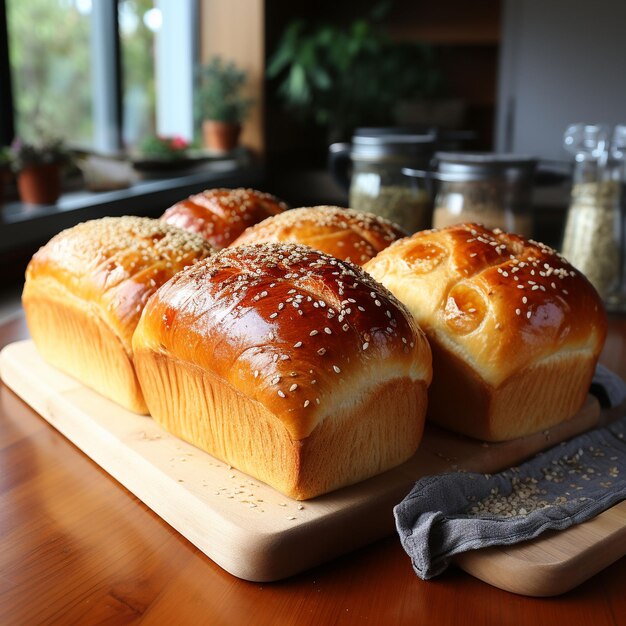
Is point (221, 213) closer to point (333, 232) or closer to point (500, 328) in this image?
point (333, 232)

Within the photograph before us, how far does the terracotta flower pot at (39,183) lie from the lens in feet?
9.06

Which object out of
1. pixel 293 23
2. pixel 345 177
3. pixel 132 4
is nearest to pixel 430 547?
pixel 345 177

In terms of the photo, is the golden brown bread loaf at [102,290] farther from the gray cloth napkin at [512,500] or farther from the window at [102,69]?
the window at [102,69]

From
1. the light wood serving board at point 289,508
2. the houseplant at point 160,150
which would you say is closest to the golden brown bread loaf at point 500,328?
the light wood serving board at point 289,508

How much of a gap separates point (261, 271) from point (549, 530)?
16.5 inches

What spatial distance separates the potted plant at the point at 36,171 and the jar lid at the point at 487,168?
5.64 feet

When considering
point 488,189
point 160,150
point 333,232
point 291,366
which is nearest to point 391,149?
point 488,189

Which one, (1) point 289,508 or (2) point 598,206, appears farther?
(2) point 598,206

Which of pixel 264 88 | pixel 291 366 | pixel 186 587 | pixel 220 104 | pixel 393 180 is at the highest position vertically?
pixel 264 88

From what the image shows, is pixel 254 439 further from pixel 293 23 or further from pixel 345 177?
pixel 293 23

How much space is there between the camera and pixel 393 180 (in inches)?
71.1

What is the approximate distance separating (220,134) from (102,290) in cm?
349

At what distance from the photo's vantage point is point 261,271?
908mm

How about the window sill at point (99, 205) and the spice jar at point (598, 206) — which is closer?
the spice jar at point (598, 206)
